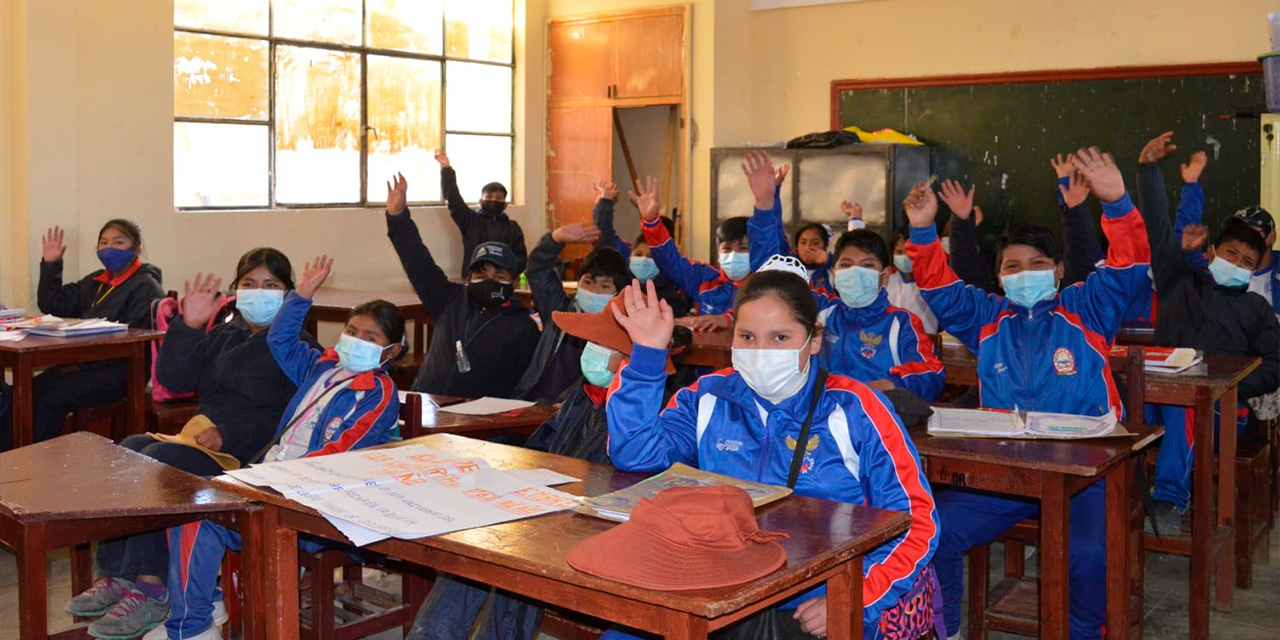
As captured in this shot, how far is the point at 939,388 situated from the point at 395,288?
6267mm

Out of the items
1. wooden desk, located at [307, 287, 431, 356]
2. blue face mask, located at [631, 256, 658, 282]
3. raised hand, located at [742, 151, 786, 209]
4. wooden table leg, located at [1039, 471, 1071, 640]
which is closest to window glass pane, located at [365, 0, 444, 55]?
wooden desk, located at [307, 287, 431, 356]

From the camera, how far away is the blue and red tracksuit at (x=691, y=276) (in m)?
5.81

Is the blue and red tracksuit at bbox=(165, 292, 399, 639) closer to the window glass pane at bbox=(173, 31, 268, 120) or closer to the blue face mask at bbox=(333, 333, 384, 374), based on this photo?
the blue face mask at bbox=(333, 333, 384, 374)

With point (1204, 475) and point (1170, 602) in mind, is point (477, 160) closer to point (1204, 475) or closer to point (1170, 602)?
point (1170, 602)

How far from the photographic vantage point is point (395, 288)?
945 centimetres

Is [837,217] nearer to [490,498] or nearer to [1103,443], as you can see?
[1103,443]

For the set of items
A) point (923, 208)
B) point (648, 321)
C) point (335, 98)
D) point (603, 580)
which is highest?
point (335, 98)

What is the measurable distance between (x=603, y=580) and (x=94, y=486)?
4.45 ft

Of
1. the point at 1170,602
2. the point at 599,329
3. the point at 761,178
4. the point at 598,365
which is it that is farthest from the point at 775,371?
the point at 1170,602

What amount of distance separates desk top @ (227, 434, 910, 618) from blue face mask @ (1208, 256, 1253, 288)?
3288 millimetres

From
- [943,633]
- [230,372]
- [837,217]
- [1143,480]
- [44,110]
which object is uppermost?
[44,110]

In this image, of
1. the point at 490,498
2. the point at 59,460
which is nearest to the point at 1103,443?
the point at 490,498

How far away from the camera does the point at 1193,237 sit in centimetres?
511

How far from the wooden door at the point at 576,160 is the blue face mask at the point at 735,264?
4700mm
